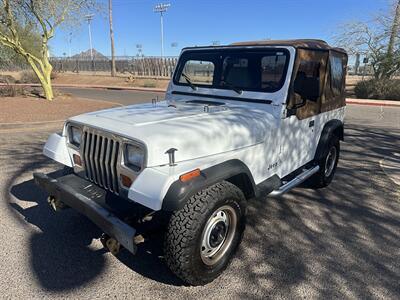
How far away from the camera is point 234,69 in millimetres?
4086

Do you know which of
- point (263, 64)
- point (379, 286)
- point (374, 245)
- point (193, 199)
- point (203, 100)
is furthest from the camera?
point (203, 100)

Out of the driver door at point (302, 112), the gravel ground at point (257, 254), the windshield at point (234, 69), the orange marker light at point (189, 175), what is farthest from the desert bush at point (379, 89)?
the orange marker light at point (189, 175)

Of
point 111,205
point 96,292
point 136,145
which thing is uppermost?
point 136,145

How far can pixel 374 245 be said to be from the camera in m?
3.48

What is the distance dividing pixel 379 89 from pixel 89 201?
21.1 metres

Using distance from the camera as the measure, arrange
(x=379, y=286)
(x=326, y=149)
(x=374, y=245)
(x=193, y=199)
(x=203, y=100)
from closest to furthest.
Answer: (x=193, y=199), (x=379, y=286), (x=374, y=245), (x=203, y=100), (x=326, y=149)

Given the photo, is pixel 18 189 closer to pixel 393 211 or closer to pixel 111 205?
pixel 111 205

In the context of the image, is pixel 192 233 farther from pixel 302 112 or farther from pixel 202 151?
pixel 302 112

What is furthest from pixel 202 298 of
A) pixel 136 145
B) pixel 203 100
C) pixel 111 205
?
pixel 203 100

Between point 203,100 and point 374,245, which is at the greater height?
point 203,100

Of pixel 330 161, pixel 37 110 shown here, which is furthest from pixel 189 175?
pixel 37 110

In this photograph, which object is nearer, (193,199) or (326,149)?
(193,199)

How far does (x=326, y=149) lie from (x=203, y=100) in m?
1.90

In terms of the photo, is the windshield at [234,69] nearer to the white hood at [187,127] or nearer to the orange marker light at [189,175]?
the white hood at [187,127]
